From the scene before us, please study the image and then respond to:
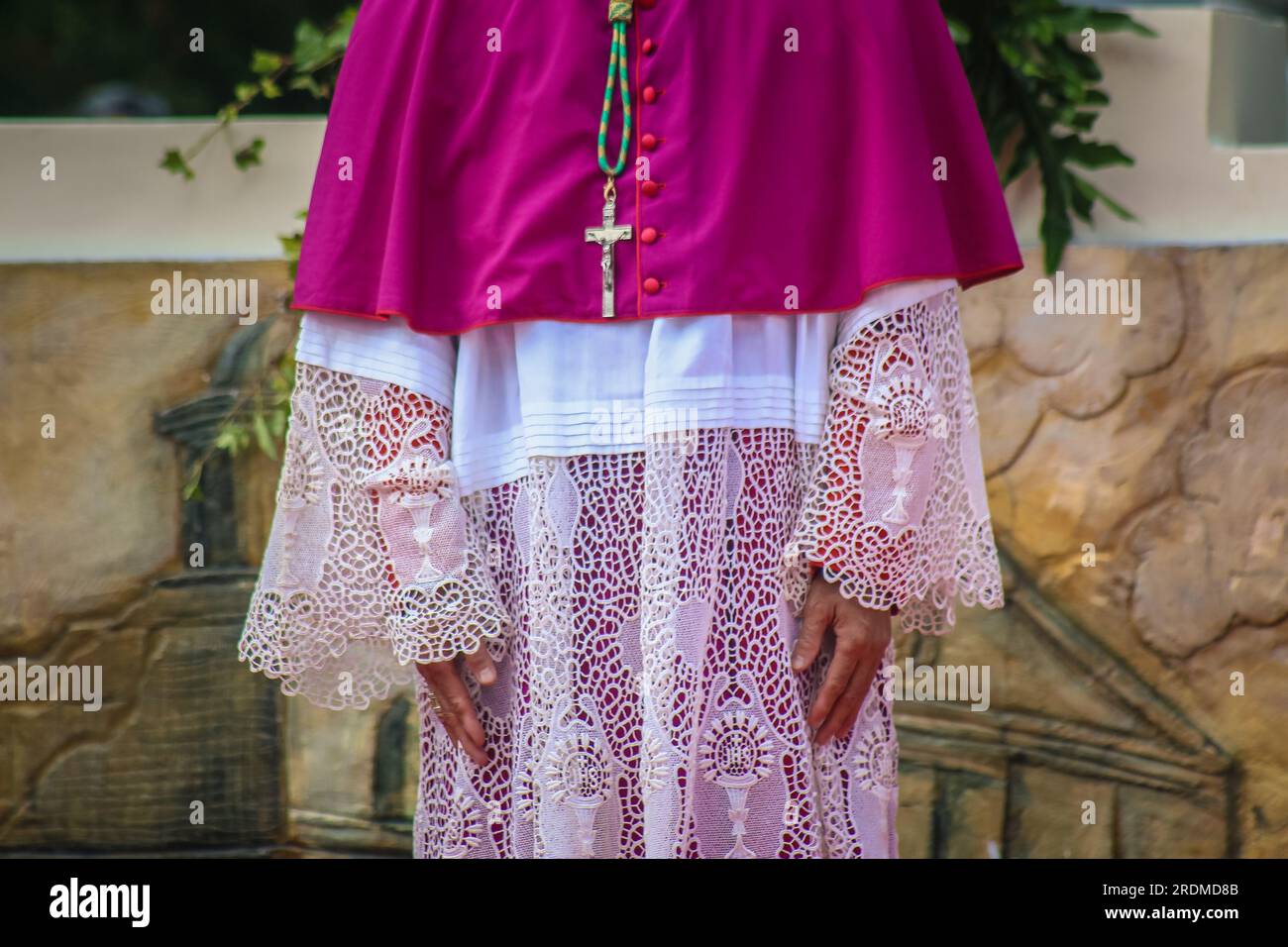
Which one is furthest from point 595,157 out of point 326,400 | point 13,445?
point 13,445

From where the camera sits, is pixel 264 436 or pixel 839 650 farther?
pixel 264 436

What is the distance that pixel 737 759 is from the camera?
5.66ft

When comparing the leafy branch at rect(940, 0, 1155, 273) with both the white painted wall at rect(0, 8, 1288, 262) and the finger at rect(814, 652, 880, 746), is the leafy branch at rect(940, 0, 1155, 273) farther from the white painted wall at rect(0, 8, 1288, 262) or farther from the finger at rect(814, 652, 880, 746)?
the finger at rect(814, 652, 880, 746)

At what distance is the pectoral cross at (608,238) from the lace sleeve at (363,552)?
10.2 inches

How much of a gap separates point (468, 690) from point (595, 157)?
701 mm

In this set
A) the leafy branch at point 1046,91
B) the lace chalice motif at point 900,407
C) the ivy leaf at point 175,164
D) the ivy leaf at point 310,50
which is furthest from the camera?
the ivy leaf at point 310,50

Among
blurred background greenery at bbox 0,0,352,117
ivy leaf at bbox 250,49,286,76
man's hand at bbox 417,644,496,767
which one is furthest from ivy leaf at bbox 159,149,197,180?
blurred background greenery at bbox 0,0,352,117

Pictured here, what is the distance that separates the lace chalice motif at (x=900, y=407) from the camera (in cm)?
170

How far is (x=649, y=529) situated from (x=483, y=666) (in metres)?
0.28

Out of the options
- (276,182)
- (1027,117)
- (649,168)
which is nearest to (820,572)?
(649,168)

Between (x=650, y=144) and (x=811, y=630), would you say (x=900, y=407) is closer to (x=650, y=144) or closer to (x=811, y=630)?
(x=811, y=630)

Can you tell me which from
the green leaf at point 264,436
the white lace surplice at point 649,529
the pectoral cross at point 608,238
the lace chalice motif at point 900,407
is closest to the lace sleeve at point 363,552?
the white lace surplice at point 649,529

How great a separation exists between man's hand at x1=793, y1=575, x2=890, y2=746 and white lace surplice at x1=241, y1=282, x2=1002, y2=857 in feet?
Answer: 0.09

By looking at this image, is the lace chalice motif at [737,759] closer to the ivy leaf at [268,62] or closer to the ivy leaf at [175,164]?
the ivy leaf at [175,164]
